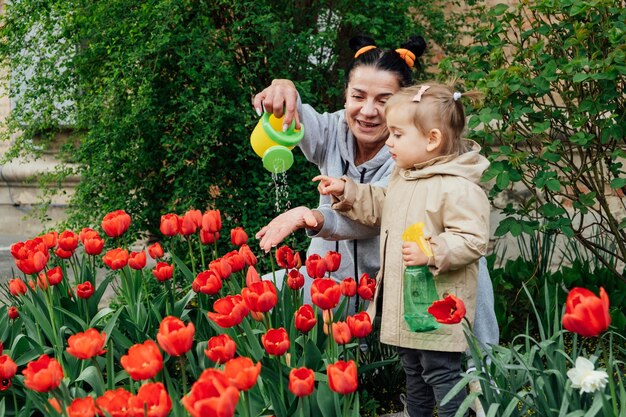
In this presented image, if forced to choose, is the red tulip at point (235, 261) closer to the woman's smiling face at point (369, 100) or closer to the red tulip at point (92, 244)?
the red tulip at point (92, 244)

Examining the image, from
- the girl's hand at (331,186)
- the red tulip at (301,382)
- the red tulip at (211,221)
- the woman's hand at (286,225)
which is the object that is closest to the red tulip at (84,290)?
the red tulip at (211,221)

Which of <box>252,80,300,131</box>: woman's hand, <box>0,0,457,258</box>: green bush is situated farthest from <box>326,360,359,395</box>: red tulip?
<box>0,0,457,258</box>: green bush

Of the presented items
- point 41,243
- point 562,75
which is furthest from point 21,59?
point 562,75

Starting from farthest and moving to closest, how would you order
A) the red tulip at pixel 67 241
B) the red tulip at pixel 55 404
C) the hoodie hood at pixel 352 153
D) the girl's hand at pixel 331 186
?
the hoodie hood at pixel 352 153
the red tulip at pixel 67 241
the girl's hand at pixel 331 186
the red tulip at pixel 55 404

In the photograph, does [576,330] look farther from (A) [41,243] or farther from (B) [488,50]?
(B) [488,50]

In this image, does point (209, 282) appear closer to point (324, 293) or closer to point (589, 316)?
point (324, 293)

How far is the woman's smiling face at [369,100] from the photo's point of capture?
3082 millimetres

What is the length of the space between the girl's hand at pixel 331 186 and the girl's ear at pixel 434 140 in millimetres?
339

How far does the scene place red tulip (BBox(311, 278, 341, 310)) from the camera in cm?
228

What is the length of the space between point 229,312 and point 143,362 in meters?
0.39

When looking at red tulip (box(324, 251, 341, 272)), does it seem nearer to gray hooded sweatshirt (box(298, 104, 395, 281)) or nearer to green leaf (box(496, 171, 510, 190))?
gray hooded sweatshirt (box(298, 104, 395, 281))

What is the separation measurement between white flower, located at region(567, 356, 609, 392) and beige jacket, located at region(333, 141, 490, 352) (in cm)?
58

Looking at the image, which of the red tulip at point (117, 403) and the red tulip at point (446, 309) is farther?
the red tulip at point (446, 309)

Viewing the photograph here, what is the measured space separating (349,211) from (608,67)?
112cm
